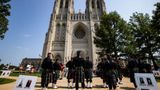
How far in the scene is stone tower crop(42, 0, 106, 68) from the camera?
53131 millimetres

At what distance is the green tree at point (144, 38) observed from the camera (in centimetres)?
2866

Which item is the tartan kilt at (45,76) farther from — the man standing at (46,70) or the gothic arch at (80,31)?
the gothic arch at (80,31)

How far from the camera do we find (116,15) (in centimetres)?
2756

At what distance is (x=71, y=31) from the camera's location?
57.0 m

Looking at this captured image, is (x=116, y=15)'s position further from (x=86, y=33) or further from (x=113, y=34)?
(x=86, y=33)

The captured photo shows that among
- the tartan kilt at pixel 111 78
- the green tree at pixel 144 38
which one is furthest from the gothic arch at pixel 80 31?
the tartan kilt at pixel 111 78

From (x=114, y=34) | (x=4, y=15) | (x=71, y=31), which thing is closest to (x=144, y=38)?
(x=114, y=34)

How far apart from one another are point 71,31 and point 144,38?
102 ft

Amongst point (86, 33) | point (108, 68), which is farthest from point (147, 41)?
point (86, 33)

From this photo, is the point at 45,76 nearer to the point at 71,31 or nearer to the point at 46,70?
the point at 46,70

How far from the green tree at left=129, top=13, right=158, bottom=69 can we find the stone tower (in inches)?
861

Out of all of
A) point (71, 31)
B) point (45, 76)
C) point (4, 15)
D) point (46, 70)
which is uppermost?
point (71, 31)

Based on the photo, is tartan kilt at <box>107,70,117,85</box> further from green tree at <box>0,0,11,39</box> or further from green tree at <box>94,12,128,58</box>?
green tree at <box>94,12,128,58</box>

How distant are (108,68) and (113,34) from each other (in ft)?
59.2
